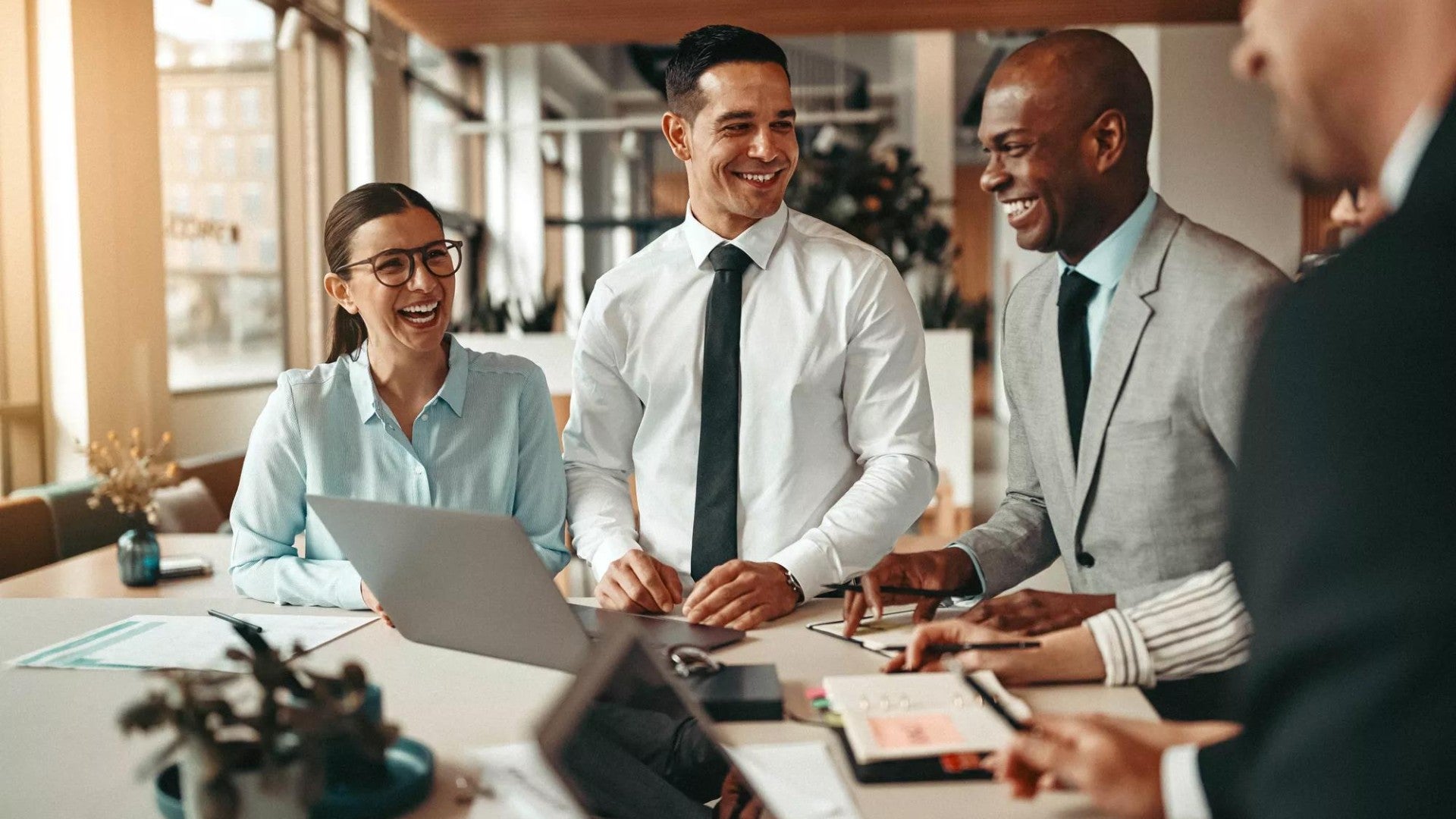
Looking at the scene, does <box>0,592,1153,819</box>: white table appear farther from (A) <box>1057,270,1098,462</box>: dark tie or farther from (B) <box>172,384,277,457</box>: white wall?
(B) <box>172,384,277,457</box>: white wall

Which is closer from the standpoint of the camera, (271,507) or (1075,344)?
(1075,344)

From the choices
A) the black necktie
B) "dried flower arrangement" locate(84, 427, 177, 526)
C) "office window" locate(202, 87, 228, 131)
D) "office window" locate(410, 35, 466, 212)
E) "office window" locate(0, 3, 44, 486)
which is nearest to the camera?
the black necktie

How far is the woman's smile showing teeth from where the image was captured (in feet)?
6.68

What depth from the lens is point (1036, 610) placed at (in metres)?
1.59

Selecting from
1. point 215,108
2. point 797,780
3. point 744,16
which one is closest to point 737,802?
point 797,780

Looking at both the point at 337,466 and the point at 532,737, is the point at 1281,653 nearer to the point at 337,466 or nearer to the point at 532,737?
the point at 532,737

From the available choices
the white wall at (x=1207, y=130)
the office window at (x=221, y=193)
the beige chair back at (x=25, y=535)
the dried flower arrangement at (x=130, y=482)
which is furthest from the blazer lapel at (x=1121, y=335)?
the white wall at (x=1207, y=130)

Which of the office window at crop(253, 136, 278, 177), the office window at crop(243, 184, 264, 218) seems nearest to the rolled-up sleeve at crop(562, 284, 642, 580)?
the office window at crop(243, 184, 264, 218)

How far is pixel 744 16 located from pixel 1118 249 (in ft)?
17.2

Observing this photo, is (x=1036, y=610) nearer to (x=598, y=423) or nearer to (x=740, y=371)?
(x=740, y=371)

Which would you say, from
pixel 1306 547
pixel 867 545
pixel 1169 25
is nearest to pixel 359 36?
pixel 1169 25

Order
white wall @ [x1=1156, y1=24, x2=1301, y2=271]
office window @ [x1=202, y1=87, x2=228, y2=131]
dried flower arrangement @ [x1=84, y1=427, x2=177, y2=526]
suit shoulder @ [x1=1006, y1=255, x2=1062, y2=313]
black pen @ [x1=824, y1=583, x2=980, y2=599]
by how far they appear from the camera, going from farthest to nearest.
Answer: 1. white wall @ [x1=1156, y1=24, x2=1301, y2=271]
2. office window @ [x1=202, y1=87, x2=228, y2=131]
3. dried flower arrangement @ [x1=84, y1=427, x2=177, y2=526]
4. suit shoulder @ [x1=1006, y1=255, x2=1062, y2=313]
5. black pen @ [x1=824, y1=583, x2=980, y2=599]

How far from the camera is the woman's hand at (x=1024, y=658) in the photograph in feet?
4.51

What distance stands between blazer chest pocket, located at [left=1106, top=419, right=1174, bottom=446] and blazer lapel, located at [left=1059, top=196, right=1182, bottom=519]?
0.01 meters
